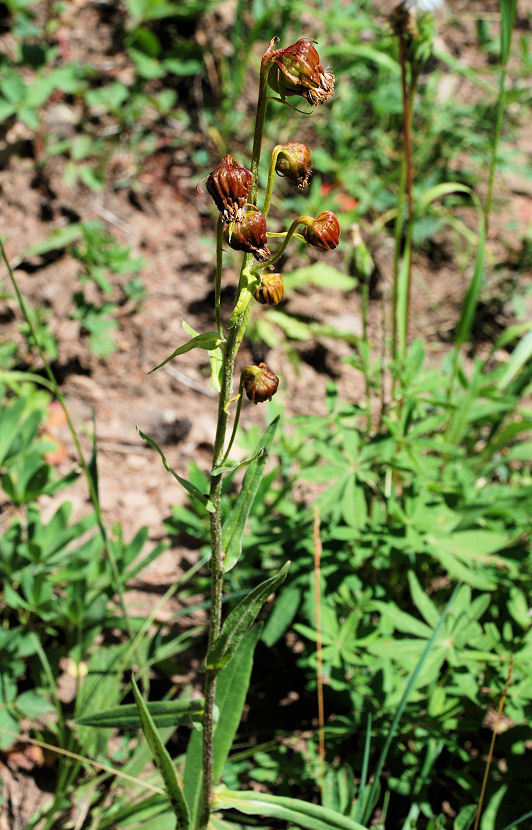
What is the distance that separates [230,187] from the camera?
1.10 metres

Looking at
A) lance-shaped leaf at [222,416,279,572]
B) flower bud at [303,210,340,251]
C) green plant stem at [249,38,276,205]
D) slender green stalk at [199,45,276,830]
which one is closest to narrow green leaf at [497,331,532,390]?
lance-shaped leaf at [222,416,279,572]

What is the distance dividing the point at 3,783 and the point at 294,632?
1.01m

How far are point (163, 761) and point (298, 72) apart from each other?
1.34 metres

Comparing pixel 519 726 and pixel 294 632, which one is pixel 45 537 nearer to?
pixel 294 632

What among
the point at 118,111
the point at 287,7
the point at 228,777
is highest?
the point at 287,7

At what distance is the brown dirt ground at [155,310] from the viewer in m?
3.05

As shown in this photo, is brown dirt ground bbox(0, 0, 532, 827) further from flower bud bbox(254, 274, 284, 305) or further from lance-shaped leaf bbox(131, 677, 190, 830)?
flower bud bbox(254, 274, 284, 305)

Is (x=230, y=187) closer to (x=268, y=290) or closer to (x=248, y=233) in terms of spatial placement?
(x=248, y=233)

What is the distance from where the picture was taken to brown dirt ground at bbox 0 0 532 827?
3.05 m

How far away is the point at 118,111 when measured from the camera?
3.86 meters

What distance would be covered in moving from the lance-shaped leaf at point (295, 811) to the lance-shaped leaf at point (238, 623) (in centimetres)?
35

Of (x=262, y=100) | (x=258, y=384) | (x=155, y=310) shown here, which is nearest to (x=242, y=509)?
(x=258, y=384)

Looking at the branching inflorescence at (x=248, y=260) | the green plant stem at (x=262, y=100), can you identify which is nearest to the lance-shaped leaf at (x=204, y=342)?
the branching inflorescence at (x=248, y=260)

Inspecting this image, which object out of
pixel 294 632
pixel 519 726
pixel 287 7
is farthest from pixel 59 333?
pixel 519 726
